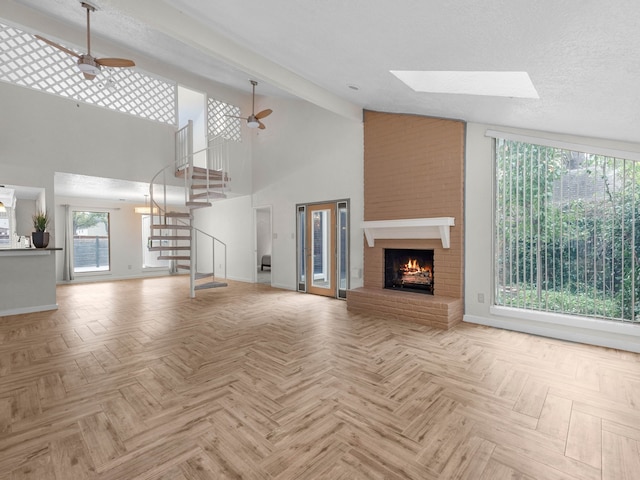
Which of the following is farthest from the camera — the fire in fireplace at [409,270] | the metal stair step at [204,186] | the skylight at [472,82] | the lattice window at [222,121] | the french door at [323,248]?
the lattice window at [222,121]

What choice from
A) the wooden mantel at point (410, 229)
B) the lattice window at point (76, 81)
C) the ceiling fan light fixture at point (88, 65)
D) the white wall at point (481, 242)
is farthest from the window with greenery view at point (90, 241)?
the white wall at point (481, 242)

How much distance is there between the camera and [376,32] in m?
2.49

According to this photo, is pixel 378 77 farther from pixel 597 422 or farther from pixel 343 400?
pixel 597 422

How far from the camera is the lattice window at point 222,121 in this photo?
7.30m

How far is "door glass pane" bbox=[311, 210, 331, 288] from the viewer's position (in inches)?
249

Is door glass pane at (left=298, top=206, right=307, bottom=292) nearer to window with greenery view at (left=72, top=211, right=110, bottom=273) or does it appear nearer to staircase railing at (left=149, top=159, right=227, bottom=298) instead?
staircase railing at (left=149, top=159, right=227, bottom=298)

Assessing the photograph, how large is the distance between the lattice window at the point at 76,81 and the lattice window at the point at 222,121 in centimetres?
81

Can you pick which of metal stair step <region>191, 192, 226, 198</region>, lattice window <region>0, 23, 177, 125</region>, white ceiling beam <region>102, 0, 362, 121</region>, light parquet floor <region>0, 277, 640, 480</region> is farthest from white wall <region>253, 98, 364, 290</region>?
light parquet floor <region>0, 277, 640, 480</region>

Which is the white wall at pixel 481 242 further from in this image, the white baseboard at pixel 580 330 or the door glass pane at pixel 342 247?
the door glass pane at pixel 342 247

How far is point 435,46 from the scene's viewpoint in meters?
2.46

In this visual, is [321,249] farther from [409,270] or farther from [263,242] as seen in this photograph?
[263,242]

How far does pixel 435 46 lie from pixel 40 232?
6.16 m

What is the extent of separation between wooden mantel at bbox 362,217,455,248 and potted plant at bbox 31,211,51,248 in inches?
205

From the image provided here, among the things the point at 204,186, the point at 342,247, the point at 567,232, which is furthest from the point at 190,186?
the point at 567,232
